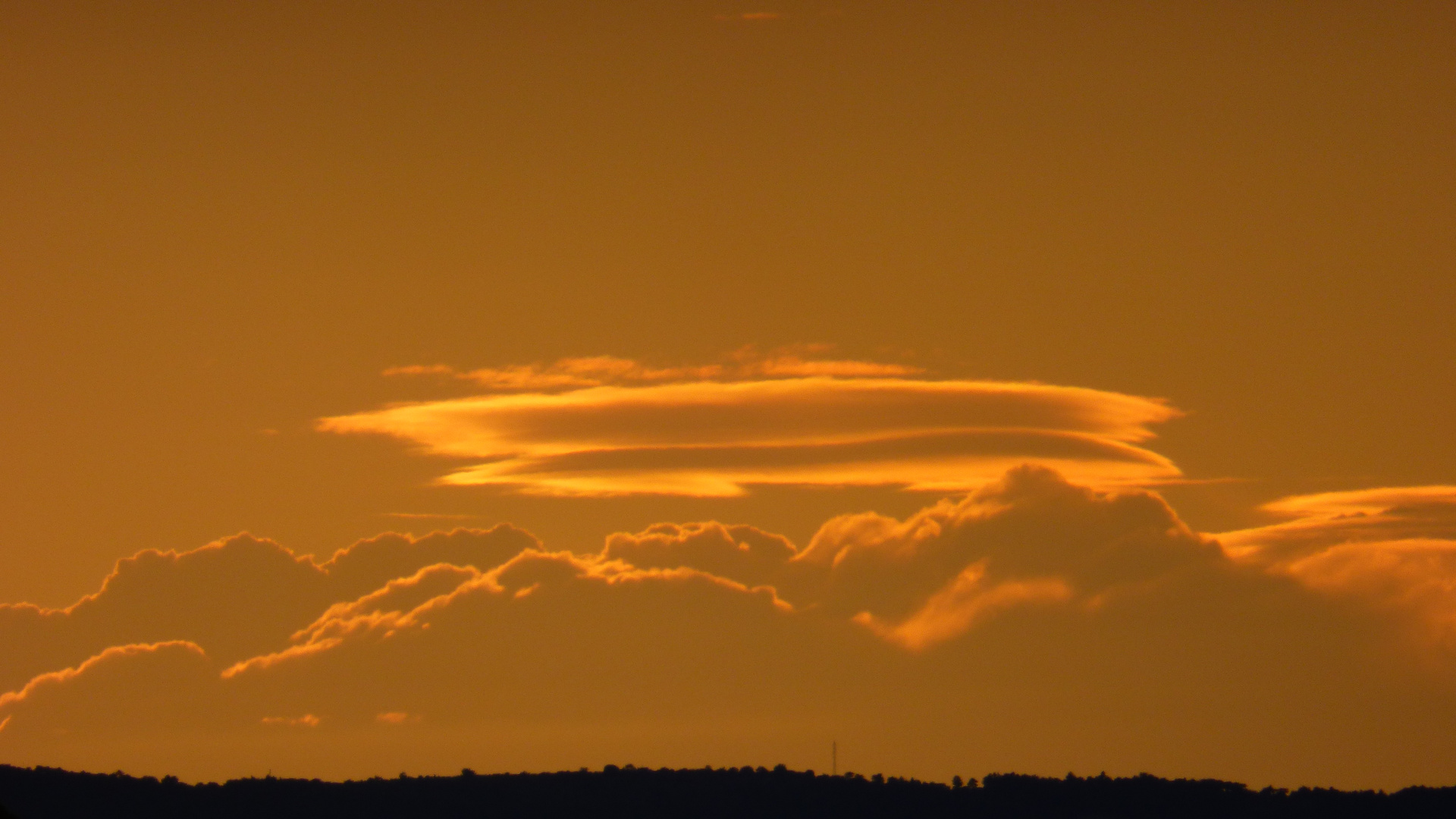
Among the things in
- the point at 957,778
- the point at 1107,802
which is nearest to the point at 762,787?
the point at 957,778

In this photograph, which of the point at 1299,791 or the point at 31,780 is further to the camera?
the point at 1299,791

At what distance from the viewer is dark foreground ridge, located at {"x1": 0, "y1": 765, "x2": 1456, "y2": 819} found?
177 m

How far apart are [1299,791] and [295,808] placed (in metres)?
101

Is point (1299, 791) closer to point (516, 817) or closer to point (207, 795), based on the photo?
point (516, 817)

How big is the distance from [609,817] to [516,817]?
8.99 metres

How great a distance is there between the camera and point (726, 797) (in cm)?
18638

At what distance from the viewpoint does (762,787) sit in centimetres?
18888

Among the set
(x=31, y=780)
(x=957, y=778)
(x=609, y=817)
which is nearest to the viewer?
(x=31, y=780)

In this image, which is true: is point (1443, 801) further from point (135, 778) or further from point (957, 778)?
point (135, 778)

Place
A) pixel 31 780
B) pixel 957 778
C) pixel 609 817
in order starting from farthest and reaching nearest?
1. pixel 957 778
2. pixel 609 817
3. pixel 31 780

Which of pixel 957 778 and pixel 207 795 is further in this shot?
pixel 957 778

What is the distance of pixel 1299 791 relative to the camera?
19288cm

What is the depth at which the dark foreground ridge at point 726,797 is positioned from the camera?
177 metres

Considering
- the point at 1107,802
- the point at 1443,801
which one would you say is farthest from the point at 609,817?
the point at 1443,801
